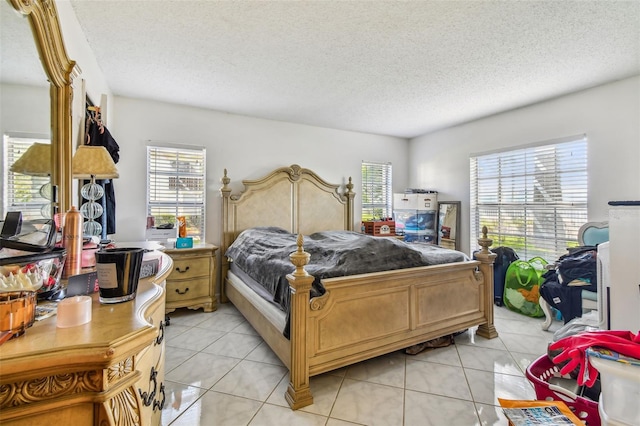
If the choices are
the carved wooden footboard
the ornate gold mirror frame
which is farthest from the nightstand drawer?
the carved wooden footboard

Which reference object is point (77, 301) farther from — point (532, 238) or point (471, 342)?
point (532, 238)

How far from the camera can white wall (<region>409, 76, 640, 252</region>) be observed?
109 inches

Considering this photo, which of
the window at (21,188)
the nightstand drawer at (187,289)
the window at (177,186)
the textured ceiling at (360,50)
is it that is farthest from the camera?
the window at (177,186)

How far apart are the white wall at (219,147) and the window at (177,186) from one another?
0.29ft

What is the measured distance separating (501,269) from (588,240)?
0.91 m

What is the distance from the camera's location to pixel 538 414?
3.37 ft

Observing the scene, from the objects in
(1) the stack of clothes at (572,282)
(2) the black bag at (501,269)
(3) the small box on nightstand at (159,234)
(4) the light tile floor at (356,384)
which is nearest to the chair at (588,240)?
(1) the stack of clothes at (572,282)

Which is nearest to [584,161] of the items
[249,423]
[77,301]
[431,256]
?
[431,256]

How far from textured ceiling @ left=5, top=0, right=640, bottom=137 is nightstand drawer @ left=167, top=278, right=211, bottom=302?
2186 millimetres

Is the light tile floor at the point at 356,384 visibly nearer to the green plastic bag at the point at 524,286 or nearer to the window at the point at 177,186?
the green plastic bag at the point at 524,286

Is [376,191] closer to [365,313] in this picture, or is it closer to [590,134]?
[590,134]

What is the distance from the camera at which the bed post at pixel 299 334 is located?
1693 millimetres

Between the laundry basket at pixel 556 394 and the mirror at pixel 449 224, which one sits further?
the mirror at pixel 449 224

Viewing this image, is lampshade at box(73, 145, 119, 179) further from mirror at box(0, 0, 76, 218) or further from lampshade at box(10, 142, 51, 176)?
lampshade at box(10, 142, 51, 176)
